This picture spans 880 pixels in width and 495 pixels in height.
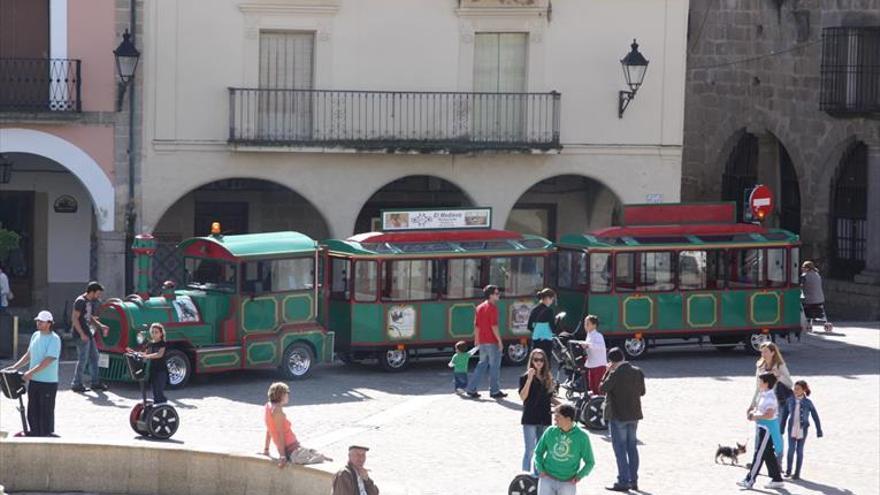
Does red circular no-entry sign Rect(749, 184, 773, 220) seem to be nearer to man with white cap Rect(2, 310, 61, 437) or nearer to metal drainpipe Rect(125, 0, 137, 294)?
metal drainpipe Rect(125, 0, 137, 294)

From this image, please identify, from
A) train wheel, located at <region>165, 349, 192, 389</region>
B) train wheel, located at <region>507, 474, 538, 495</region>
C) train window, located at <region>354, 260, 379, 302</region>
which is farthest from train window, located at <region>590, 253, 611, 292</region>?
train wheel, located at <region>507, 474, 538, 495</region>

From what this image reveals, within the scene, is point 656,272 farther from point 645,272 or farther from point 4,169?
point 4,169

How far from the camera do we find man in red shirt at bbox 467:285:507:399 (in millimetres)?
25875

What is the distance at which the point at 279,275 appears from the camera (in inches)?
1072

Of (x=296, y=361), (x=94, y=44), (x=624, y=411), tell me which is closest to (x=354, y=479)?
(x=624, y=411)

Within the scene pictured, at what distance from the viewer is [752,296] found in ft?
101

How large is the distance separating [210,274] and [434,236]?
3453mm

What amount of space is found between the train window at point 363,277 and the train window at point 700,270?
15.9 ft

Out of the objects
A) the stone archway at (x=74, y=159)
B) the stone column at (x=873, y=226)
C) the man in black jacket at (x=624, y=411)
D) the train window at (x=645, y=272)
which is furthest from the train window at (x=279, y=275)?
the stone column at (x=873, y=226)

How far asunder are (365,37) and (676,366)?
7447 millimetres

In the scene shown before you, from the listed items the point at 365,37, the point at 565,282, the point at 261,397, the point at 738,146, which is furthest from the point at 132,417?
the point at 738,146

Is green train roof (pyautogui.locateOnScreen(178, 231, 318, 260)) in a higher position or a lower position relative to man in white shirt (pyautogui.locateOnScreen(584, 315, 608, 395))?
higher

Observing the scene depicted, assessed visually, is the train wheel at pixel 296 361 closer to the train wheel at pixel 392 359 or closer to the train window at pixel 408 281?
the train wheel at pixel 392 359

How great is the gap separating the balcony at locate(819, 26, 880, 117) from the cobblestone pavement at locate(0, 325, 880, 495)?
34.2ft
